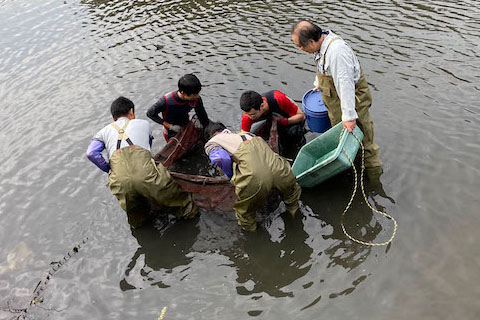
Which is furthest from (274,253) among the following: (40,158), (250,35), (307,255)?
(250,35)

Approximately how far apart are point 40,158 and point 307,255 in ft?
17.1

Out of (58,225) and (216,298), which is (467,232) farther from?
(58,225)

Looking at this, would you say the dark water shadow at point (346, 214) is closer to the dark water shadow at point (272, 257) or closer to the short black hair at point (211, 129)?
the dark water shadow at point (272, 257)

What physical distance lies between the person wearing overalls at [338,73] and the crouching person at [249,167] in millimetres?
1010

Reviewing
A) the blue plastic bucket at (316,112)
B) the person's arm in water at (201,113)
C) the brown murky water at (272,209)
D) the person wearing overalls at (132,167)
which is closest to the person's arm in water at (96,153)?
the person wearing overalls at (132,167)

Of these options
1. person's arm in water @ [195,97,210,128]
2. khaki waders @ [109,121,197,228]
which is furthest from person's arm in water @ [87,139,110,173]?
person's arm in water @ [195,97,210,128]

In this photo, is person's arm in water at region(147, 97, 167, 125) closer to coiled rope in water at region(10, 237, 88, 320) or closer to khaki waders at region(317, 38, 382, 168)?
coiled rope in water at region(10, 237, 88, 320)

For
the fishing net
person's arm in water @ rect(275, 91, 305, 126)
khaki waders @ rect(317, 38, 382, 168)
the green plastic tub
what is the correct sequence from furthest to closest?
person's arm in water @ rect(275, 91, 305, 126) < the fishing net < khaki waders @ rect(317, 38, 382, 168) < the green plastic tub

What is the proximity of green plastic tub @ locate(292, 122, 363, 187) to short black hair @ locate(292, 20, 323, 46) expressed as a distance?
1137 mm

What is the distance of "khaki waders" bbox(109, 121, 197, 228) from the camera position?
490 cm

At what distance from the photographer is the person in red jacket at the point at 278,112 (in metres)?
5.36

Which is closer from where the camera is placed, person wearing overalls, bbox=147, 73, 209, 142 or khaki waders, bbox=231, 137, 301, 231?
khaki waders, bbox=231, 137, 301, 231

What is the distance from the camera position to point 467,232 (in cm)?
470

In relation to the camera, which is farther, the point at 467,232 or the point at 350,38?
the point at 350,38
